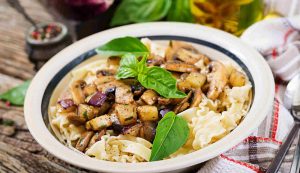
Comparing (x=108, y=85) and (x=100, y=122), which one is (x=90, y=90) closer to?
(x=108, y=85)

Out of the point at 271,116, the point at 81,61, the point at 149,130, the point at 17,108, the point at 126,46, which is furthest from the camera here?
the point at 17,108

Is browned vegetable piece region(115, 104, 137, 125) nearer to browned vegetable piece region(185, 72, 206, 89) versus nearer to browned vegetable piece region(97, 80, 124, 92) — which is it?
browned vegetable piece region(97, 80, 124, 92)

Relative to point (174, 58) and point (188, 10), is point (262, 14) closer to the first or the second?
point (188, 10)

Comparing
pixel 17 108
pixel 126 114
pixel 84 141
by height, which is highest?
pixel 126 114

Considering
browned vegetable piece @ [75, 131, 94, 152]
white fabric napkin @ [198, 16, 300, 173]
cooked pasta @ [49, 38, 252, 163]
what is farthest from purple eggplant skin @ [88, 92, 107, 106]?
white fabric napkin @ [198, 16, 300, 173]

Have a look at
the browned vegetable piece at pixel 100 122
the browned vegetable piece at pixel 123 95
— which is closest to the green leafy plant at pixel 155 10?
the browned vegetable piece at pixel 123 95

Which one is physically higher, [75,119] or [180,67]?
[180,67]

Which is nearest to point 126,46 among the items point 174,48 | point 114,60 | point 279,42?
point 114,60
